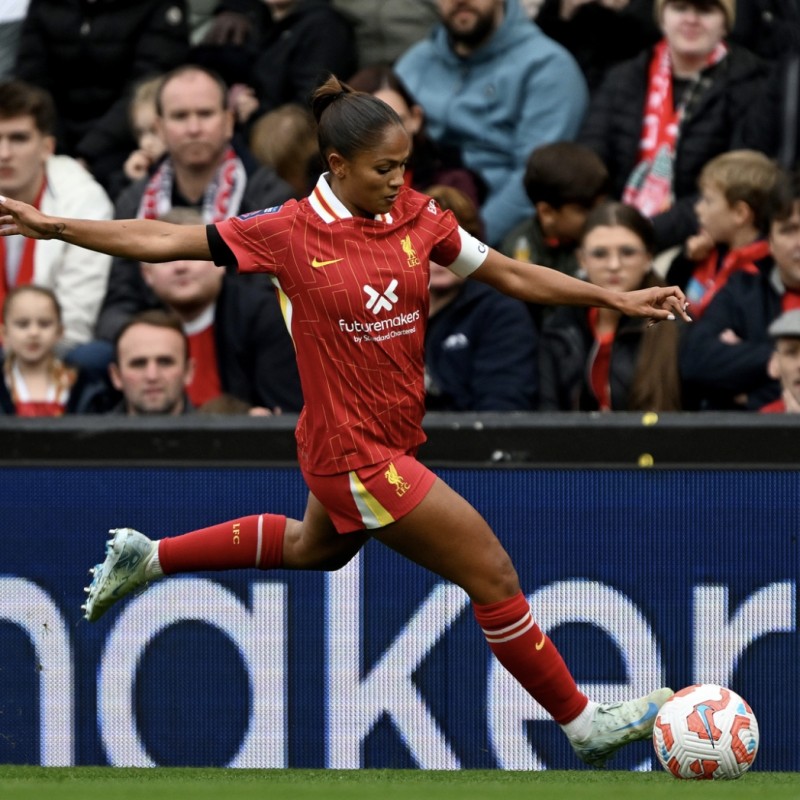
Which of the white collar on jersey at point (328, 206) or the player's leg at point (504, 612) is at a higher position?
the white collar on jersey at point (328, 206)

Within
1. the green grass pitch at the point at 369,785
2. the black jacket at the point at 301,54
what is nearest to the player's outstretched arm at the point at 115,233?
the green grass pitch at the point at 369,785

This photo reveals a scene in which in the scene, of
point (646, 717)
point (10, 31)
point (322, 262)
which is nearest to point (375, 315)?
point (322, 262)

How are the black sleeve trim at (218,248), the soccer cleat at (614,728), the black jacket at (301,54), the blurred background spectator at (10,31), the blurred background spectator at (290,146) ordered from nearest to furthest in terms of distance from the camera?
the black sleeve trim at (218,248) < the soccer cleat at (614,728) < the blurred background spectator at (290,146) < the black jacket at (301,54) < the blurred background spectator at (10,31)

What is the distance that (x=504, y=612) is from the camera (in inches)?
211

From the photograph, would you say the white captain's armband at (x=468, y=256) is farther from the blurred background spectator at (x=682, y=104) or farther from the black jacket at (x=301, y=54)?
the black jacket at (x=301, y=54)

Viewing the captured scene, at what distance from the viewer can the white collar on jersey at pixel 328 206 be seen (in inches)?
203

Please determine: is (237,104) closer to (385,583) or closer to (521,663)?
(385,583)

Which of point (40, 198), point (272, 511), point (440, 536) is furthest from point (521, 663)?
point (40, 198)

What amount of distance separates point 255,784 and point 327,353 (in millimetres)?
1368

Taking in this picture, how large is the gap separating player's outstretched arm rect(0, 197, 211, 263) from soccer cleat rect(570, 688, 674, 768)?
190 centimetres

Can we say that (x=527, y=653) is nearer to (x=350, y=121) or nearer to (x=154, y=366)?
(x=350, y=121)

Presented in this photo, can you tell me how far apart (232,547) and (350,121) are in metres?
1.47

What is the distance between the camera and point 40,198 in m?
8.23

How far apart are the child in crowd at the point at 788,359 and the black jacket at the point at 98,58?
13.2ft
